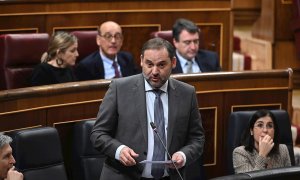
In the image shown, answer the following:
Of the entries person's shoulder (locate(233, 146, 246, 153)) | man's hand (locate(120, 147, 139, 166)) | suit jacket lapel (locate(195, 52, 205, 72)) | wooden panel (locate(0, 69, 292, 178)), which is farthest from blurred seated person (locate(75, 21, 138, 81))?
man's hand (locate(120, 147, 139, 166))

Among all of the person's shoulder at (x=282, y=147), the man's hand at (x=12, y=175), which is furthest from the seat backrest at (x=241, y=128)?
the man's hand at (x=12, y=175)

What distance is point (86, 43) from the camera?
253 cm

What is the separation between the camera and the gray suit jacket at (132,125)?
152cm

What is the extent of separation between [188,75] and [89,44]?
1.82 ft

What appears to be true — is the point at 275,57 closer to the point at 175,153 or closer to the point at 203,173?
the point at 203,173

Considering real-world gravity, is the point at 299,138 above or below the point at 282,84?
below

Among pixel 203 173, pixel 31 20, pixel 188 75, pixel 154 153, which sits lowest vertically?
pixel 203 173

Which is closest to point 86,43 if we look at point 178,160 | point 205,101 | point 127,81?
point 205,101

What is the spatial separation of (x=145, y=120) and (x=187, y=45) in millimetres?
876

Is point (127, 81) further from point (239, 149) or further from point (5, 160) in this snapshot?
point (239, 149)

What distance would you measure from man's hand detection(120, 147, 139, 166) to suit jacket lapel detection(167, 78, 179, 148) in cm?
10

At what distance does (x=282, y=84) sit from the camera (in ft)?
7.29

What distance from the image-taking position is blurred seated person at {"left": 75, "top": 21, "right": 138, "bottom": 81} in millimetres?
2350

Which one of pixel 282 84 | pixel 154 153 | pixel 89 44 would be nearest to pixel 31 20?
pixel 89 44
